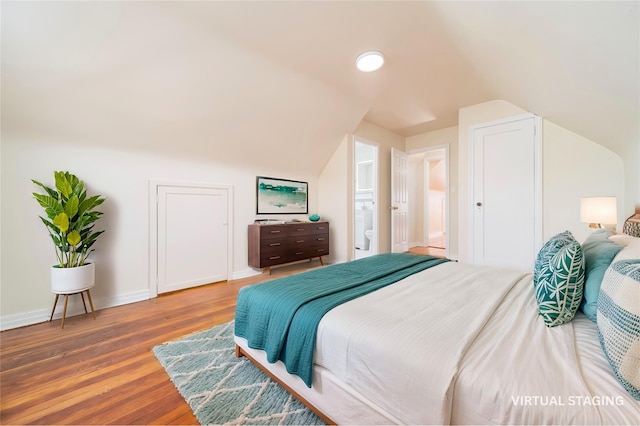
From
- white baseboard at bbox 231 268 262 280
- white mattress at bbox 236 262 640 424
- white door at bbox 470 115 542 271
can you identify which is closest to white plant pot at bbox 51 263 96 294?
white baseboard at bbox 231 268 262 280

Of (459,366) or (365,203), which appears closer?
(459,366)

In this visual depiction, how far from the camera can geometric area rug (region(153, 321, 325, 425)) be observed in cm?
118

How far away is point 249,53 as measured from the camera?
2.48 m

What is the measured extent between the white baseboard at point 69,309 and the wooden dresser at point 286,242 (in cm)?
139

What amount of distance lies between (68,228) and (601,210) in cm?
479

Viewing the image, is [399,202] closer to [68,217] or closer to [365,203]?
[365,203]

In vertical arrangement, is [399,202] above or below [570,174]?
below

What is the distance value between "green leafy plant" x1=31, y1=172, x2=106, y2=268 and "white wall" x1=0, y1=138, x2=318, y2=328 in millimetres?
149

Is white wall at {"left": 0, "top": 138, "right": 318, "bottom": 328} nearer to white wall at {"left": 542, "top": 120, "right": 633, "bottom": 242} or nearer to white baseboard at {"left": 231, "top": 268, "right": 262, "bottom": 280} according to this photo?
white baseboard at {"left": 231, "top": 268, "right": 262, "bottom": 280}

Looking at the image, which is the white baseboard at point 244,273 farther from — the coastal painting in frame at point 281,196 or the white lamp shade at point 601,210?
the white lamp shade at point 601,210

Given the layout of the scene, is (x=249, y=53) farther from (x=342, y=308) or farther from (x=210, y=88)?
(x=342, y=308)

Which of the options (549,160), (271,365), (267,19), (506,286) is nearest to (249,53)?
(267,19)

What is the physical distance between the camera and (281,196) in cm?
412

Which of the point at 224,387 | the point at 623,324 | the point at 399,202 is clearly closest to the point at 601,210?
the point at 623,324
